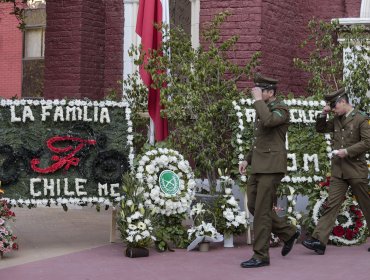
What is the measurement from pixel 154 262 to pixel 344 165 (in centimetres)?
245

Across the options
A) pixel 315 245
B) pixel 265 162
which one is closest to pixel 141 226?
pixel 265 162

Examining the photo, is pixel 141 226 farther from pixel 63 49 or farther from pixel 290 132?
pixel 63 49

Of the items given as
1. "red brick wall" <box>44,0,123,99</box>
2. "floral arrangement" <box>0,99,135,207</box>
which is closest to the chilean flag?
"floral arrangement" <box>0,99,135,207</box>

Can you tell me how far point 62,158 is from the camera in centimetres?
917

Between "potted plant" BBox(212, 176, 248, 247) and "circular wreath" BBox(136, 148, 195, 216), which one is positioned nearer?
"circular wreath" BBox(136, 148, 195, 216)

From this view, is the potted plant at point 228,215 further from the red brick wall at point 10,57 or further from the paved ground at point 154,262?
the red brick wall at point 10,57

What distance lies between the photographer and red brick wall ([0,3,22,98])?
20375 millimetres

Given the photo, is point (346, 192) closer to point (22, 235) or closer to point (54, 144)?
point (54, 144)

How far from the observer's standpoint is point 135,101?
11398 millimetres

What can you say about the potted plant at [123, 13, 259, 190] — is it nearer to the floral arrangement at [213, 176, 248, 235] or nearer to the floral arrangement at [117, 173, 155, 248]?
the floral arrangement at [213, 176, 248, 235]

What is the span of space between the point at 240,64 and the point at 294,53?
1.33m

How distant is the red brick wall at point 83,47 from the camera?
522 inches

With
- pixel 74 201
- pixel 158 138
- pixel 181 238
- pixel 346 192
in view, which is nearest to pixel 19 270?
pixel 74 201

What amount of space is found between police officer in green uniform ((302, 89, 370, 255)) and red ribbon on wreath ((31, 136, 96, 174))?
2.83 metres
